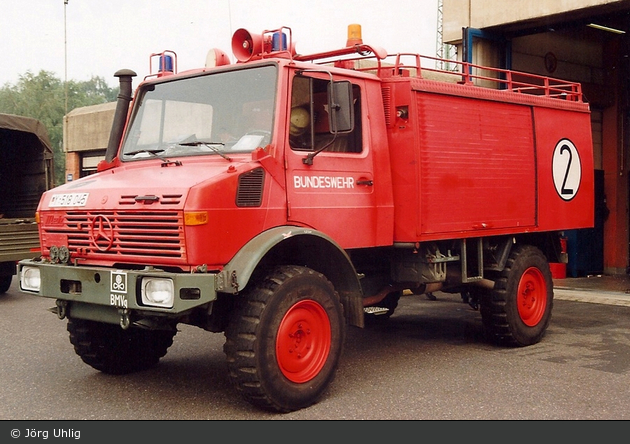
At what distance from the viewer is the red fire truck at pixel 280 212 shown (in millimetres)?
5457

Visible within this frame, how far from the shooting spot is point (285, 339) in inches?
225

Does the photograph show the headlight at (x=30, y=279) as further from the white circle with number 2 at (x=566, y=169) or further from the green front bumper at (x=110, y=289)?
the white circle with number 2 at (x=566, y=169)

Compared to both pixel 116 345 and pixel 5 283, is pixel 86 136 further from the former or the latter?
pixel 116 345

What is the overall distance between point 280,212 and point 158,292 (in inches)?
46.0

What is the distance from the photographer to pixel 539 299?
28.0 ft

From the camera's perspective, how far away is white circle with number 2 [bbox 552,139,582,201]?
8.74 meters

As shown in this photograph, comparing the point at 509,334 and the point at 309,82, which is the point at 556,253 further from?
the point at 309,82

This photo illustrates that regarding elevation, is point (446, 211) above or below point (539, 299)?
above

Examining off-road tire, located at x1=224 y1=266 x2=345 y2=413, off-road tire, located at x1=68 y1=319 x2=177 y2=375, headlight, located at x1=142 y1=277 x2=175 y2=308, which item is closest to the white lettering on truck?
off-road tire, located at x1=224 y1=266 x2=345 y2=413

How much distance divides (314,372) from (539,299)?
3.65m

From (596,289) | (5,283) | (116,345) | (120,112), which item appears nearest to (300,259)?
(116,345)

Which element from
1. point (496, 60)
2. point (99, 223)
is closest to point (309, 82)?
point (99, 223)

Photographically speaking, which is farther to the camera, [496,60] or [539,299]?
[496,60]
